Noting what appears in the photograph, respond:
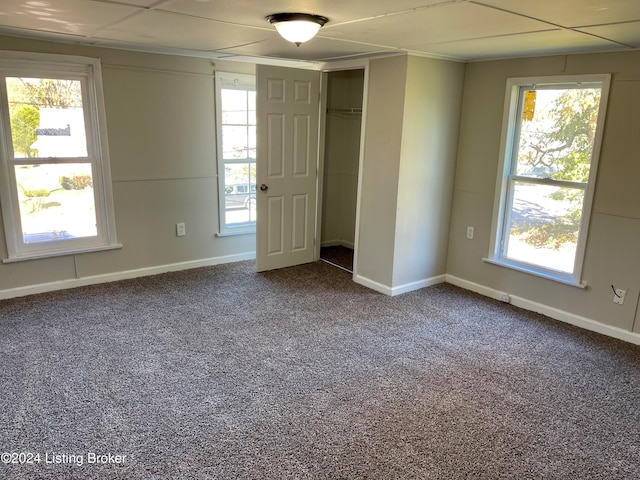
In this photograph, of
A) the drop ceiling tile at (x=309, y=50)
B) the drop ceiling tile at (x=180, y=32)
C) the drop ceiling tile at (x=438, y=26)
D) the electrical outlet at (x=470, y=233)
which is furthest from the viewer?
the electrical outlet at (x=470, y=233)

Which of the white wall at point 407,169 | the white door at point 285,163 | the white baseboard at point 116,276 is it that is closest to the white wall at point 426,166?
the white wall at point 407,169

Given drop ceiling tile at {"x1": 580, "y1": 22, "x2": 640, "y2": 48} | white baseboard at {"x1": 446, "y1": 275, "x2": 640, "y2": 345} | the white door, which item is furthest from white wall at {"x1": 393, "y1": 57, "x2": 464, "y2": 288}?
drop ceiling tile at {"x1": 580, "y1": 22, "x2": 640, "y2": 48}

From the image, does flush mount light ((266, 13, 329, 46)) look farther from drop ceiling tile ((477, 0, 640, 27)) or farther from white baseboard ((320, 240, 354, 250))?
white baseboard ((320, 240, 354, 250))

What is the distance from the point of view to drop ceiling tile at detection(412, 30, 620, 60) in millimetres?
2828

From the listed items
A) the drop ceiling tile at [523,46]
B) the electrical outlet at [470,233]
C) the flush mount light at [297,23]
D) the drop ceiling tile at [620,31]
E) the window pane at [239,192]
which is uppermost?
the drop ceiling tile at [523,46]

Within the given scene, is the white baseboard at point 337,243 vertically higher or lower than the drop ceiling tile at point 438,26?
lower

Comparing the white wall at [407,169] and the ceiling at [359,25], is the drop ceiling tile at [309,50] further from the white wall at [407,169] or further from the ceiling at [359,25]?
the white wall at [407,169]

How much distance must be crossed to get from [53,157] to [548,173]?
419 cm

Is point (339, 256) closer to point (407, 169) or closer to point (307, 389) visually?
point (407, 169)

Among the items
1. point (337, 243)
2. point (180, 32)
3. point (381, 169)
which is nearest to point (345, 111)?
point (337, 243)

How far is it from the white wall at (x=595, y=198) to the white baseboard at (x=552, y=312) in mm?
29

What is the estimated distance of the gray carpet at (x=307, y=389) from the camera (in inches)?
86.1

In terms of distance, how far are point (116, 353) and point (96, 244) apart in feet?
5.19

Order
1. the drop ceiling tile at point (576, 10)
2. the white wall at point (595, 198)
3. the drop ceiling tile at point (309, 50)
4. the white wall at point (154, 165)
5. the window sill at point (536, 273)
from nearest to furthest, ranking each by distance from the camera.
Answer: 1. the drop ceiling tile at point (576, 10)
2. the white wall at point (595, 198)
3. the drop ceiling tile at point (309, 50)
4. the window sill at point (536, 273)
5. the white wall at point (154, 165)
